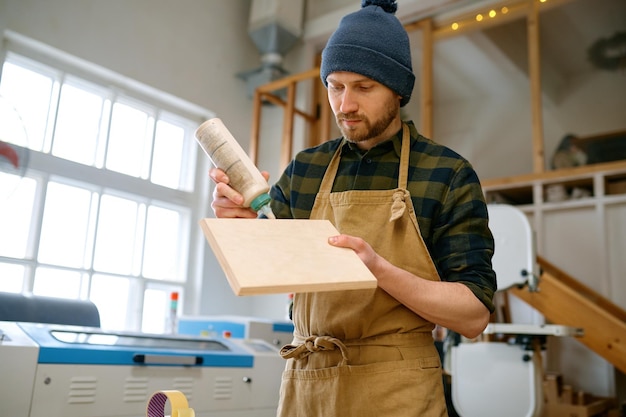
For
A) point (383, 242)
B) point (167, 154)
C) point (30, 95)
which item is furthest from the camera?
point (167, 154)

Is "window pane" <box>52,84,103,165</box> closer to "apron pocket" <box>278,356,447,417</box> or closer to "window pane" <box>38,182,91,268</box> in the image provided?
"window pane" <box>38,182,91,268</box>

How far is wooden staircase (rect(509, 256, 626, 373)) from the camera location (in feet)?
12.4

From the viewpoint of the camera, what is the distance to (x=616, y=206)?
469 cm

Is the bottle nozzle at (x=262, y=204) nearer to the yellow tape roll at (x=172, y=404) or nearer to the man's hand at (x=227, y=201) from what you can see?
the man's hand at (x=227, y=201)

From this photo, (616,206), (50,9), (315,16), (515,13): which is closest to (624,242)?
(616,206)

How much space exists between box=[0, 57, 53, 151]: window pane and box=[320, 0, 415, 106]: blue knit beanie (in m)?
3.80

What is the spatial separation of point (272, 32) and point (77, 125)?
217cm

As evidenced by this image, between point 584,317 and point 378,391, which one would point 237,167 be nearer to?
point 378,391

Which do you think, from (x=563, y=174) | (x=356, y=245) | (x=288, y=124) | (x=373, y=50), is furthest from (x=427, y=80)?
(x=356, y=245)

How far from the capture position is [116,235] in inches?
197

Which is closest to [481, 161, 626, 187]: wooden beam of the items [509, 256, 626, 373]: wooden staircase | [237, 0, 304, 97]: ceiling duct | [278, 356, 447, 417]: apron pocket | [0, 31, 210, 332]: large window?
[509, 256, 626, 373]: wooden staircase

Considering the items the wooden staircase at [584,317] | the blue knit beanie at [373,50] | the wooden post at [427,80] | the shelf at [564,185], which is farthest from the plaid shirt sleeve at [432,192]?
the wooden post at [427,80]

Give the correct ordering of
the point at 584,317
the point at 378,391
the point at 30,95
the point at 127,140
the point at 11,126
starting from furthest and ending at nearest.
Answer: the point at 127,140 → the point at 30,95 → the point at 584,317 → the point at 11,126 → the point at 378,391

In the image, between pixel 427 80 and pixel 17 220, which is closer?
pixel 17 220
